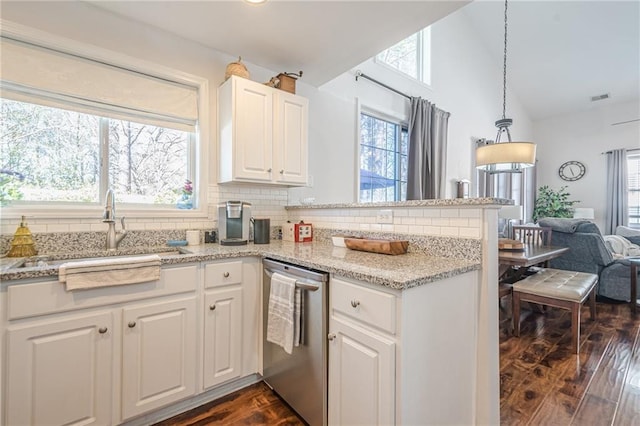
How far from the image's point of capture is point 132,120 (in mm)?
2057

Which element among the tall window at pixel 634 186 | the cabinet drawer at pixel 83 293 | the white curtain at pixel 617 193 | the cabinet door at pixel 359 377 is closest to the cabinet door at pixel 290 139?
the cabinet drawer at pixel 83 293

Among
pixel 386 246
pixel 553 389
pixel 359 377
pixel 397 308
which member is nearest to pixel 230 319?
pixel 359 377

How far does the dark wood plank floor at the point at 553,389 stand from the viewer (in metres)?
1.58

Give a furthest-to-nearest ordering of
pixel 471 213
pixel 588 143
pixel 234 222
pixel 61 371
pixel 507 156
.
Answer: pixel 588 143 < pixel 507 156 < pixel 234 222 < pixel 471 213 < pixel 61 371

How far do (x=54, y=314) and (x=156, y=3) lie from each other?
73.4 inches

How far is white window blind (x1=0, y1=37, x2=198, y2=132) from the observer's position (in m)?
1.67

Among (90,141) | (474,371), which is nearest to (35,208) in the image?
(90,141)

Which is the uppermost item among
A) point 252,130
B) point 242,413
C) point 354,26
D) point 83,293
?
point 354,26

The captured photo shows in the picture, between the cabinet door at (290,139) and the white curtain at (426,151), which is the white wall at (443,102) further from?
the cabinet door at (290,139)

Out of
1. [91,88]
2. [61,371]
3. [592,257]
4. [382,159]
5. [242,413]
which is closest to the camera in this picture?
[61,371]

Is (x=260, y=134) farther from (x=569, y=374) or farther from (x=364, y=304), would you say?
(x=569, y=374)

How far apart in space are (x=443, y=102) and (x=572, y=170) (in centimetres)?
413

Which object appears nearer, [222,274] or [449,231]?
[449,231]

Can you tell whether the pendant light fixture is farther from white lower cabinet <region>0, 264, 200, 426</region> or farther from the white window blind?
white lower cabinet <region>0, 264, 200, 426</region>
